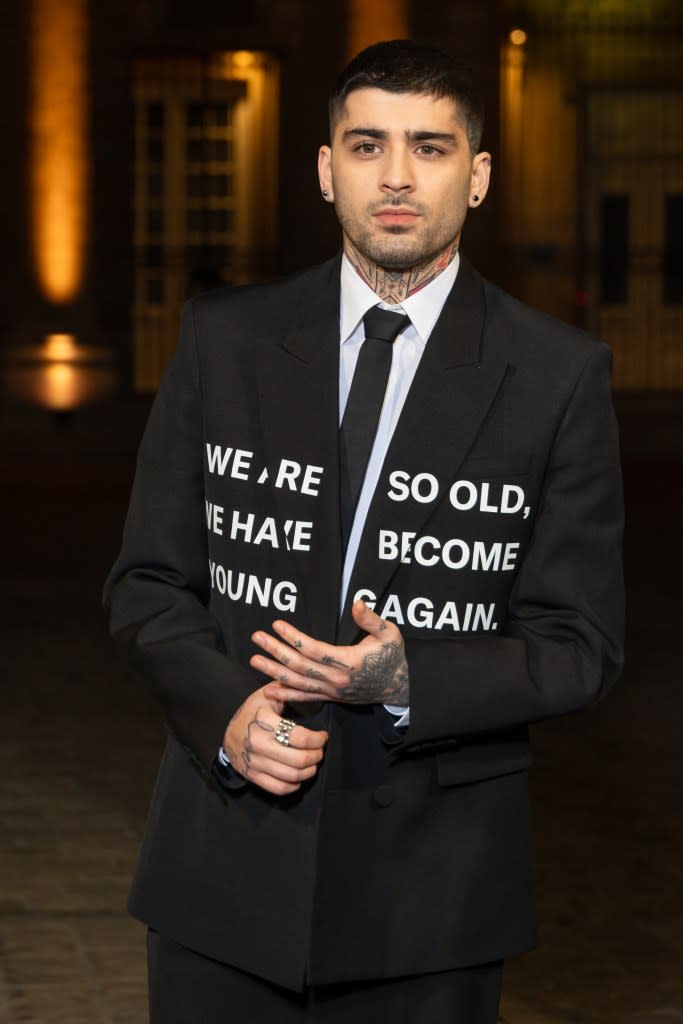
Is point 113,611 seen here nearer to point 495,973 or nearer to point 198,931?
point 198,931

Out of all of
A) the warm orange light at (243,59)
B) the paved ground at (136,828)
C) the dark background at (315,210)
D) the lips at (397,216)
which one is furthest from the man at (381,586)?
the warm orange light at (243,59)

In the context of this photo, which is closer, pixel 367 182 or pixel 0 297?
pixel 367 182

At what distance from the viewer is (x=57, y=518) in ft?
49.4

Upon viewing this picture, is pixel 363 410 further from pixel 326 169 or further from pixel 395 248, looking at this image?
pixel 326 169

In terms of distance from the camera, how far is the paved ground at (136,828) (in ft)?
16.7

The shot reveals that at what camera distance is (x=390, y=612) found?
2582 mm

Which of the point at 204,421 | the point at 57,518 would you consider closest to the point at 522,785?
the point at 204,421

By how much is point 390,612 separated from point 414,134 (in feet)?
1.93

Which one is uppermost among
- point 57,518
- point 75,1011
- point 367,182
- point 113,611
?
point 367,182

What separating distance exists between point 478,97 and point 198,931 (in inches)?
43.8

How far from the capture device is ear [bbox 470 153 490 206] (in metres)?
2.69

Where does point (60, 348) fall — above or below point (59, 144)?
below

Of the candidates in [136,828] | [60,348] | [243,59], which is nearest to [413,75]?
[136,828]

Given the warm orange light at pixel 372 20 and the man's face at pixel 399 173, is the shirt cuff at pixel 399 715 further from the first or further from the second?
the warm orange light at pixel 372 20
